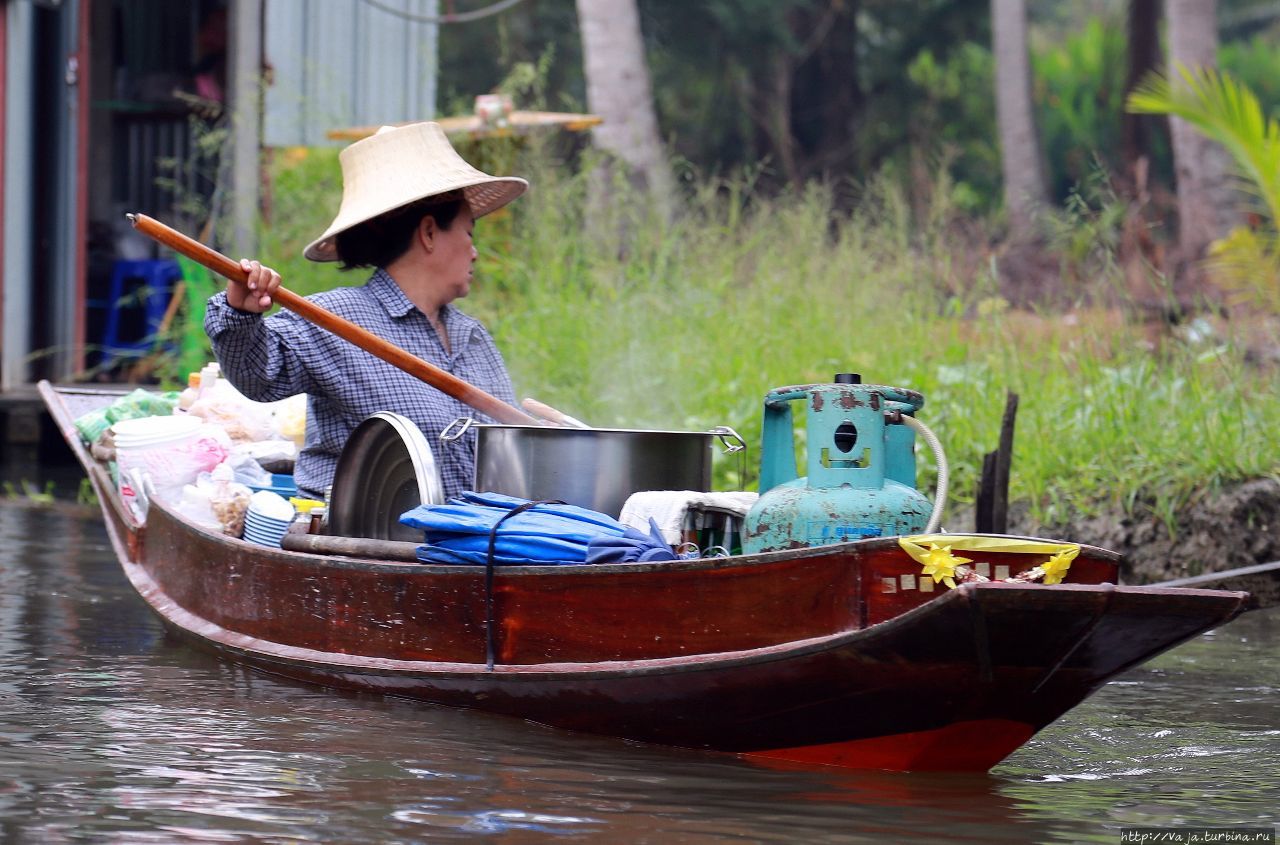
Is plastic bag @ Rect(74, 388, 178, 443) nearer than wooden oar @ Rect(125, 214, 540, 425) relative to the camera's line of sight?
No

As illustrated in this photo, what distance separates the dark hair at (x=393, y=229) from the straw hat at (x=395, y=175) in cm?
5

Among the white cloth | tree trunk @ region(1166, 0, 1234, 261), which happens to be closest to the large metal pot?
the white cloth

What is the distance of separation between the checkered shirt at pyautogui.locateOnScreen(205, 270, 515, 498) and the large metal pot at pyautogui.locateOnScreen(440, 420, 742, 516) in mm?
563

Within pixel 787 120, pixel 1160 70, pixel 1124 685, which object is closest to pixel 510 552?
pixel 1124 685

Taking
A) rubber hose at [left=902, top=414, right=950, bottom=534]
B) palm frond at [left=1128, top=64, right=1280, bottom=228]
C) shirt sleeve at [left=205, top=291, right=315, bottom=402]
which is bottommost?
rubber hose at [left=902, top=414, right=950, bottom=534]

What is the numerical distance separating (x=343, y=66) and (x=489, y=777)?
7628mm

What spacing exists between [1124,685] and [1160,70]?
45.4ft

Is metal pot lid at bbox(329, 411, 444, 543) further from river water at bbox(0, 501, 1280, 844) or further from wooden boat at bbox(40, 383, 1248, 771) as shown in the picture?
river water at bbox(0, 501, 1280, 844)

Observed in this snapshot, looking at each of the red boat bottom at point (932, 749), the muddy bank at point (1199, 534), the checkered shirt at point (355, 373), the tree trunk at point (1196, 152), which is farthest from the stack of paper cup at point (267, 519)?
the tree trunk at point (1196, 152)

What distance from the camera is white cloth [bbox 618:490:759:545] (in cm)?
434

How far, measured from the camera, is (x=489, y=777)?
151 inches

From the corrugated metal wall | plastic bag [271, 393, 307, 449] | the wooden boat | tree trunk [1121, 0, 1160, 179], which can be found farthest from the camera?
tree trunk [1121, 0, 1160, 179]

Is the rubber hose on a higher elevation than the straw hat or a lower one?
lower

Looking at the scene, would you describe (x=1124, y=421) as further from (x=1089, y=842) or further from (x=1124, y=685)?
(x=1089, y=842)
